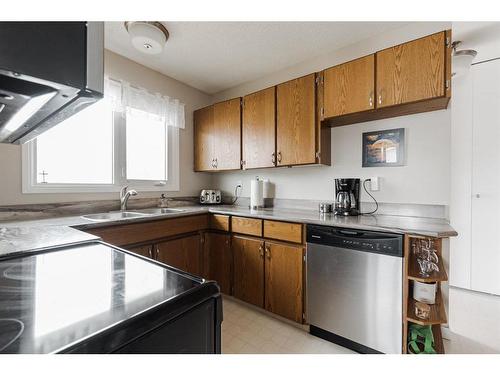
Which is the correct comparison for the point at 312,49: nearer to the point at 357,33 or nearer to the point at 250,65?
the point at 357,33

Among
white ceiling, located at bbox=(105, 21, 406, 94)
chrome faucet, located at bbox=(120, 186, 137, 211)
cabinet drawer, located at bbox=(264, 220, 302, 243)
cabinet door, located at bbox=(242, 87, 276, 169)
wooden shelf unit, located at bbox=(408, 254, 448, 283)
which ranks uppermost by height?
white ceiling, located at bbox=(105, 21, 406, 94)

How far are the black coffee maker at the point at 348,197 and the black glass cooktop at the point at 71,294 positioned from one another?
1.65 meters

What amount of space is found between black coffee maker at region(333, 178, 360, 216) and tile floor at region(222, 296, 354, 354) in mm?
994

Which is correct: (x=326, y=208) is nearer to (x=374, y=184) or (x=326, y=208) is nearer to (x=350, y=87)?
(x=374, y=184)

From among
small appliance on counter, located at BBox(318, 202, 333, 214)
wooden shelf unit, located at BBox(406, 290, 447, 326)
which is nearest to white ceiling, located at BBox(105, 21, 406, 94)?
small appliance on counter, located at BBox(318, 202, 333, 214)

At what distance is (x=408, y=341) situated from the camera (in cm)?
141

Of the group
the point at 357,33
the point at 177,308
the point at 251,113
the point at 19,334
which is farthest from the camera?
the point at 251,113

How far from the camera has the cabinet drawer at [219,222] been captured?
223cm

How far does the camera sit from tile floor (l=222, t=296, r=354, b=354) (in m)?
1.58

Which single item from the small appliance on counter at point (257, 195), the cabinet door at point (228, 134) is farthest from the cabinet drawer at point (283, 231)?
the cabinet door at point (228, 134)

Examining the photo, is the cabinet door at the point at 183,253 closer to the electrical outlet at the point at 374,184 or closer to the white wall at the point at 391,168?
the white wall at the point at 391,168

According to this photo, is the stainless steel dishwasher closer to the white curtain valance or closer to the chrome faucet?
the chrome faucet
